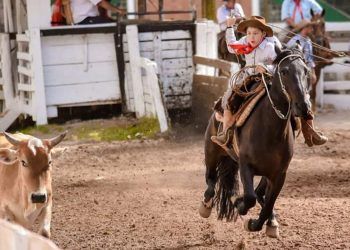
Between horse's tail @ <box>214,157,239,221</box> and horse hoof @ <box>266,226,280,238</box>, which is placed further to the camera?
horse's tail @ <box>214,157,239,221</box>

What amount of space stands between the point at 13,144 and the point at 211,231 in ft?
7.79

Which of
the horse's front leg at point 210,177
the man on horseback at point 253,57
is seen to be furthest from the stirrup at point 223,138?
the horse's front leg at point 210,177

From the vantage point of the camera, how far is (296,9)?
18.0 metres

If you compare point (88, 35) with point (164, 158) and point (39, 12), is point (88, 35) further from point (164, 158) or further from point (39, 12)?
point (164, 158)

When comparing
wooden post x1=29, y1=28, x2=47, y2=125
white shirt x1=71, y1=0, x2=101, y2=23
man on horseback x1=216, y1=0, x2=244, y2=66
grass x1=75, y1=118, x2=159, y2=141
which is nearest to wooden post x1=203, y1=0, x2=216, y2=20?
man on horseback x1=216, y1=0, x2=244, y2=66

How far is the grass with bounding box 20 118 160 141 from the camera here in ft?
49.7

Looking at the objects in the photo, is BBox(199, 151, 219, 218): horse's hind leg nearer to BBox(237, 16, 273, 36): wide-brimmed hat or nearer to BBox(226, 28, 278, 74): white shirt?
BBox(226, 28, 278, 74): white shirt

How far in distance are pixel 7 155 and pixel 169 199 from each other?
3065 millimetres

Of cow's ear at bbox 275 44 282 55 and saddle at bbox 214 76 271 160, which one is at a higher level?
cow's ear at bbox 275 44 282 55

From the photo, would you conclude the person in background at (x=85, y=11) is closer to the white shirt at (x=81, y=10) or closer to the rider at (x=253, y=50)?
the white shirt at (x=81, y=10)

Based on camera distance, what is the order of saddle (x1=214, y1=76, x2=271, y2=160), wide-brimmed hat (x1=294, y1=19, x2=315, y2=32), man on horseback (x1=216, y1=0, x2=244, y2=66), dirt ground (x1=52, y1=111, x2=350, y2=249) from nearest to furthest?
saddle (x1=214, y1=76, x2=271, y2=160) → dirt ground (x1=52, y1=111, x2=350, y2=249) → wide-brimmed hat (x1=294, y1=19, x2=315, y2=32) → man on horseback (x1=216, y1=0, x2=244, y2=66)

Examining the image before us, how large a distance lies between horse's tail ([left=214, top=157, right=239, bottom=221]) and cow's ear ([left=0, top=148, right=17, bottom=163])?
2.30m

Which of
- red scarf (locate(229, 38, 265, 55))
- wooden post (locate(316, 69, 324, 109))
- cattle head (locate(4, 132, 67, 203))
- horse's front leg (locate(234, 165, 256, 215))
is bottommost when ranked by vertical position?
wooden post (locate(316, 69, 324, 109))

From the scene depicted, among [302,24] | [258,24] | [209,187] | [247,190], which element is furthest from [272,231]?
[302,24]
